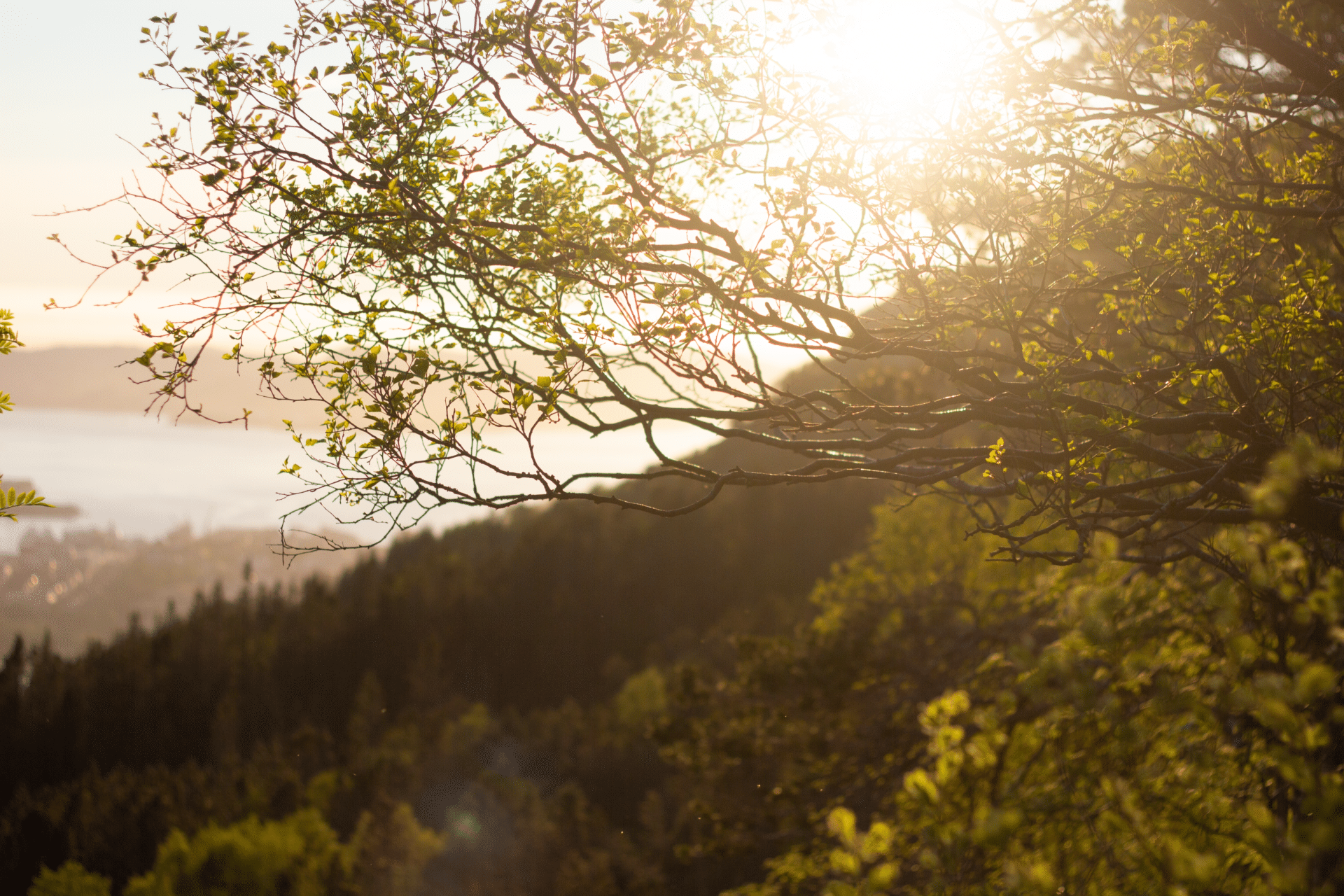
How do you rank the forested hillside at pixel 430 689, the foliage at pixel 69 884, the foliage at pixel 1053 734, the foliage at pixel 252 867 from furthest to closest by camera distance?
the forested hillside at pixel 430 689, the foliage at pixel 69 884, the foliage at pixel 252 867, the foliage at pixel 1053 734

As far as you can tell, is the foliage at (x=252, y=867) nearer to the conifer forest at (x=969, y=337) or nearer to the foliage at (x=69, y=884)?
the foliage at (x=69, y=884)

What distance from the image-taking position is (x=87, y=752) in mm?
97125

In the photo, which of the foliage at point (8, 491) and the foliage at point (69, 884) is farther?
the foliage at point (69, 884)

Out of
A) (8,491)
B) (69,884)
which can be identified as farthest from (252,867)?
(8,491)

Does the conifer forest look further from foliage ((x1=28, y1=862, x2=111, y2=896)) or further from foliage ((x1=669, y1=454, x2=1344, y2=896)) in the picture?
foliage ((x1=28, y1=862, x2=111, y2=896))

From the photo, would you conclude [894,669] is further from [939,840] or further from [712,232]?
[939,840]

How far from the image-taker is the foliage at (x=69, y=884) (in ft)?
125

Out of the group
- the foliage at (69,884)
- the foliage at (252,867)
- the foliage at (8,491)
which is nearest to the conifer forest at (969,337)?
the foliage at (8,491)

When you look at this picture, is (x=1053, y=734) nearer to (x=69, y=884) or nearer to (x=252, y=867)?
(x=252, y=867)

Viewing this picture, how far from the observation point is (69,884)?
39750 mm

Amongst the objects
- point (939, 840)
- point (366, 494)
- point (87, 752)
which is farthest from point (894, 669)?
point (87, 752)

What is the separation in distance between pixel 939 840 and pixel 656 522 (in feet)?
277

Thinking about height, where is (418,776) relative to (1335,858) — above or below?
below

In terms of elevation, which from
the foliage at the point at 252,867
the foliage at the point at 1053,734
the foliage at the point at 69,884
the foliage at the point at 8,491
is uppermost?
the foliage at the point at 8,491
